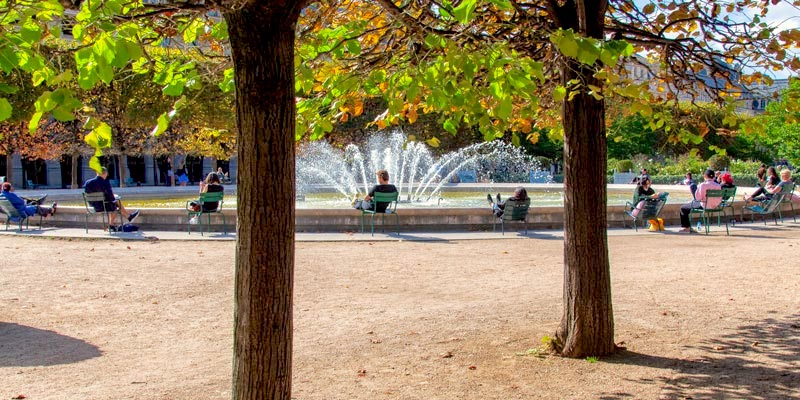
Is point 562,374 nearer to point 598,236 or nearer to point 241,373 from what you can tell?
point 598,236

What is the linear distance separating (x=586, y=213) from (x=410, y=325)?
219 centimetres

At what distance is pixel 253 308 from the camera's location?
11.7ft

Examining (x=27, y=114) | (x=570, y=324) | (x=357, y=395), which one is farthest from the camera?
(x=27, y=114)

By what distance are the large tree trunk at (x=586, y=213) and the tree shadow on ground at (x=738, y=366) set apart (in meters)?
0.29

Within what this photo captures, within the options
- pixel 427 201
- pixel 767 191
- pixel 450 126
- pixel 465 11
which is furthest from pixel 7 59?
pixel 427 201

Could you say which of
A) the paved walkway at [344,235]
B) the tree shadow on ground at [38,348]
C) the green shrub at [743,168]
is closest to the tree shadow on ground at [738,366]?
the tree shadow on ground at [38,348]

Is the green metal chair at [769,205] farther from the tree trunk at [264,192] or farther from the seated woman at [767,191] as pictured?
→ the tree trunk at [264,192]

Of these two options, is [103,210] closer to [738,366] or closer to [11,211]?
[11,211]

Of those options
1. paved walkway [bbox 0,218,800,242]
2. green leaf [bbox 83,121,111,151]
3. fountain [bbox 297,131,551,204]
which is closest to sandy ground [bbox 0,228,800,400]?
paved walkway [bbox 0,218,800,242]

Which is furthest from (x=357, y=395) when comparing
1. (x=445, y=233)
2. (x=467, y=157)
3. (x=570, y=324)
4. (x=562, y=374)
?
(x=467, y=157)

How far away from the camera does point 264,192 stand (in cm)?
346

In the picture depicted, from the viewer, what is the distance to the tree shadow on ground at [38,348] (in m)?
6.07

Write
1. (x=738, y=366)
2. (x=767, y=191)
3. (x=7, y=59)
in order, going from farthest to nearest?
1. (x=767, y=191)
2. (x=738, y=366)
3. (x=7, y=59)

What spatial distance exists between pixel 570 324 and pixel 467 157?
1637 inches
